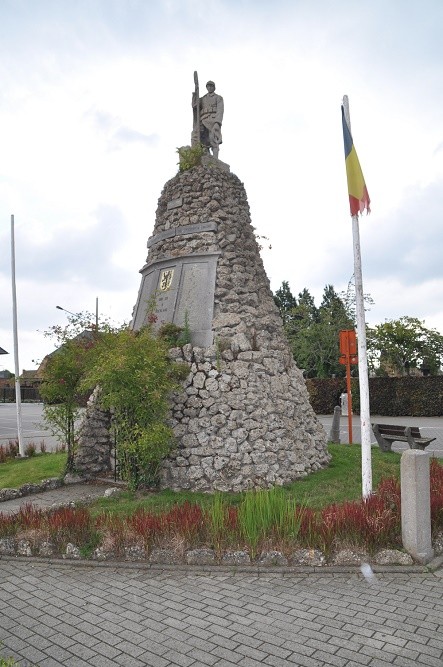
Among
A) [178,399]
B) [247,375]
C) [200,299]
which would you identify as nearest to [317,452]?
[247,375]

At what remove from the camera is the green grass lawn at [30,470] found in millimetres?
11414

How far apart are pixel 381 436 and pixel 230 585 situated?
8.40m

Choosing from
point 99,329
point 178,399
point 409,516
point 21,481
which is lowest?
point 21,481

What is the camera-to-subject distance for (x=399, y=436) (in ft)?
39.4

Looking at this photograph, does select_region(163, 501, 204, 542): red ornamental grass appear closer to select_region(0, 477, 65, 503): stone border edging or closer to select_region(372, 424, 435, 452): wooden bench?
select_region(0, 477, 65, 503): stone border edging

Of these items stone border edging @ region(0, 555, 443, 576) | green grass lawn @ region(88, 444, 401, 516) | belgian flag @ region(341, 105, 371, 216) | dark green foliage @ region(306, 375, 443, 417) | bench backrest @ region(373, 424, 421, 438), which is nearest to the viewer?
stone border edging @ region(0, 555, 443, 576)

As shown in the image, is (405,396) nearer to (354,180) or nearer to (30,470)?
(30,470)

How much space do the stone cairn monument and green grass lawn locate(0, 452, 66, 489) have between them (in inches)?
147

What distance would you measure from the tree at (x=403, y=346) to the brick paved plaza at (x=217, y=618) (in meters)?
36.8

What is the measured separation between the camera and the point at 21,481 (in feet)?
37.5

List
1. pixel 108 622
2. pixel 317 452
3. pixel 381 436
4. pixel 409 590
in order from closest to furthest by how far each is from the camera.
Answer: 1. pixel 108 622
2. pixel 409 590
3. pixel 317 452
4. pixel 381 436

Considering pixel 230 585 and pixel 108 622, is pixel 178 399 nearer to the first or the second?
pixel 230 585

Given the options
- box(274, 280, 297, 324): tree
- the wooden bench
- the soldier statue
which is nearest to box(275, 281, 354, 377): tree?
box(274, 280, 297, 324): tree

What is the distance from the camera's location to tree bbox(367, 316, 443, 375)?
4081 cm
